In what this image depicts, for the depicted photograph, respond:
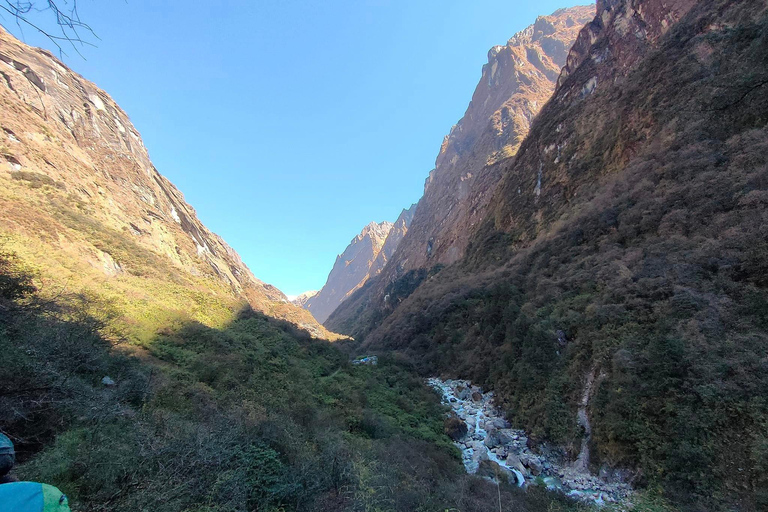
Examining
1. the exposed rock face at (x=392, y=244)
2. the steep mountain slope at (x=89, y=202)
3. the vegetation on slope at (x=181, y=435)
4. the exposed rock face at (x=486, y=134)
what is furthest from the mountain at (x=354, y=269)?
the vegetation on slope at (x=181, y=435)

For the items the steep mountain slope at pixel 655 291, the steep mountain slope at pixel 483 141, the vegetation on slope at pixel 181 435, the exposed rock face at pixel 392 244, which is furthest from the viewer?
the exposed rock face at pixel 392 244

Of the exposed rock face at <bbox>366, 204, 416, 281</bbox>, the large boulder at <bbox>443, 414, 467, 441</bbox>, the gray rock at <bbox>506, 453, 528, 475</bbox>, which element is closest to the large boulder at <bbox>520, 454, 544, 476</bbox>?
the gray rock at <bbox>506, 453, 528, 475</bbox>

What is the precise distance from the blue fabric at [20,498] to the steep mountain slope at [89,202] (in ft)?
34.9

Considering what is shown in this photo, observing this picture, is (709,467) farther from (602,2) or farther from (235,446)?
(602,2)

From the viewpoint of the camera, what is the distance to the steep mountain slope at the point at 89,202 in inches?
468

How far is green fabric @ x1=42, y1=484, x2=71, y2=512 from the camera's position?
150 centimetres

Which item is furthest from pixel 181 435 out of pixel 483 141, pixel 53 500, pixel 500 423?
pixel 483 141

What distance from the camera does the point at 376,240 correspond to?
172 metres

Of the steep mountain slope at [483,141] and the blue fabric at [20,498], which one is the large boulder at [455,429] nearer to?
the blue fabric at [20,498]

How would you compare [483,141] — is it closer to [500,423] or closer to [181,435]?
[500,423]

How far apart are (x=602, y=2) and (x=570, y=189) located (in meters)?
27.9

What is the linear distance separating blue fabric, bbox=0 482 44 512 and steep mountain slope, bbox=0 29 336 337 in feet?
34.9

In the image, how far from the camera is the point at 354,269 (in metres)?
177

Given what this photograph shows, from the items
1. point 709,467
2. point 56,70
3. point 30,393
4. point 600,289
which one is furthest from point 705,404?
point 56,70
